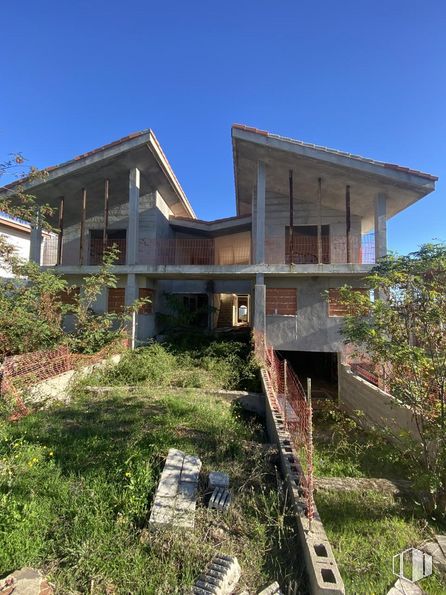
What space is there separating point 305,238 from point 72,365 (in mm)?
9449

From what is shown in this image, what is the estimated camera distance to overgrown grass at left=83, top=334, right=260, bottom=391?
8250mm

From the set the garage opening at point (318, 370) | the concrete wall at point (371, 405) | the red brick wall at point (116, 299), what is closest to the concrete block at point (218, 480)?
the concrete wall at point (371, 405)

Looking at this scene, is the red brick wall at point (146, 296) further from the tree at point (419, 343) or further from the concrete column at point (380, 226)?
the tree at point (419, 343)

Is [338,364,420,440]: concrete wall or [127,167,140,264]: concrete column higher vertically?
[127,167,140,264]: concrete column

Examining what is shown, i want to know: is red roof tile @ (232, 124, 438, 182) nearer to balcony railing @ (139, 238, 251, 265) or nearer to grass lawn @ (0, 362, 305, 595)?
balcony railing @ (139, 238, 251, 265)

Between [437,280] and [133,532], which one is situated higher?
[437,280]

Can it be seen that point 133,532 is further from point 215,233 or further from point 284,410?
point 215,233

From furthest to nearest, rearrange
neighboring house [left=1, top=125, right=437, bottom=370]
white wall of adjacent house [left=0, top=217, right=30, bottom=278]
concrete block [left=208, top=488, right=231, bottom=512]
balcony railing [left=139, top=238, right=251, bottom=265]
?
white wall of adjacent house [left=0, top=217, right=30, bottom=278], balcony railing [left=139, top=238, right=251, bottom=265], neighboring house [left=1, top=125, right=437, bottom=370], concrete block [left=208, top=488, right=231, bottom=512]

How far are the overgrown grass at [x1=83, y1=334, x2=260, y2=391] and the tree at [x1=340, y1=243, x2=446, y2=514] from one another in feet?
15.8

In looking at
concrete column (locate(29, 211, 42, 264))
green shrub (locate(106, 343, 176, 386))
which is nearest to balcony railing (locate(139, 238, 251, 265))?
concrete column (locate(29, 211, 42, 264))

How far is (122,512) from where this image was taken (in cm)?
314

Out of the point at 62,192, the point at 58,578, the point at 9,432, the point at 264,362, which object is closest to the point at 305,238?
the point at 264,362

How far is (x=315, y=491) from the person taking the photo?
144 inches

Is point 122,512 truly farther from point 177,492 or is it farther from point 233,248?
point 233,248
